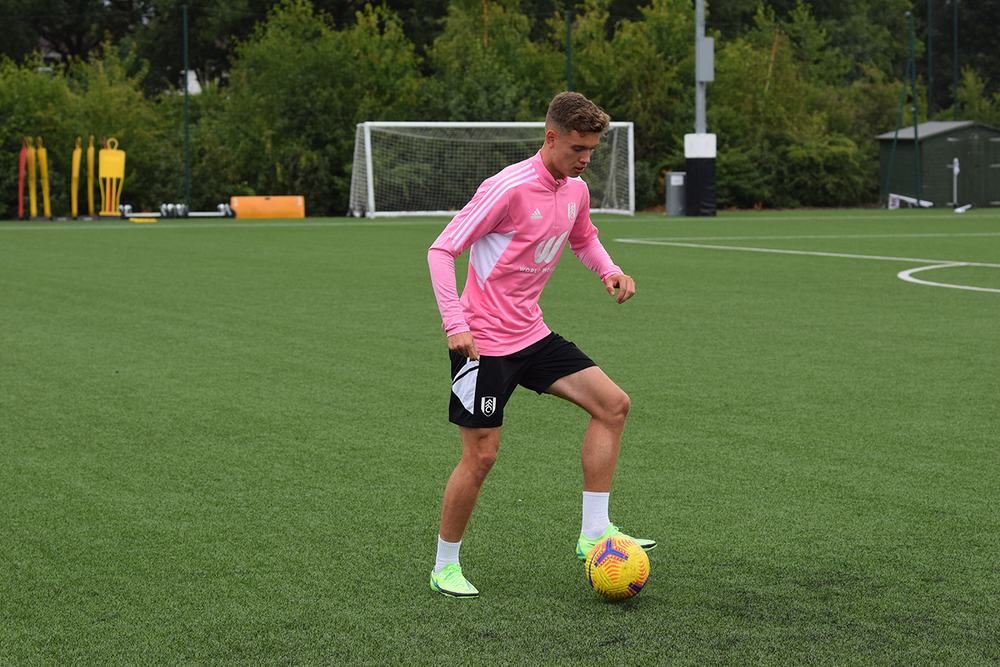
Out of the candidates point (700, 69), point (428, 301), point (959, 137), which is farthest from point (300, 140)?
point (428, 301)

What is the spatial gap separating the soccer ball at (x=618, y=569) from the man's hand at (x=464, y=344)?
728mm

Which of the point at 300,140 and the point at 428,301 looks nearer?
the point at 428,301

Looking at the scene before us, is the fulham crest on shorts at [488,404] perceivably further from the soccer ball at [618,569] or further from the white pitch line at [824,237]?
the white pitch line at [824,237]

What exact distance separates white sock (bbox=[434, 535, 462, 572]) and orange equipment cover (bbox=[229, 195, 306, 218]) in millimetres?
27598

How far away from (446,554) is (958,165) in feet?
106

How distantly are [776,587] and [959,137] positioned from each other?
3230cm

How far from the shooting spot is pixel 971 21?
4959 centimetres

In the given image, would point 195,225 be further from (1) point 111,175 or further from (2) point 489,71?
(2) point 489,71

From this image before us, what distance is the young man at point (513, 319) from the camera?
12.7ft

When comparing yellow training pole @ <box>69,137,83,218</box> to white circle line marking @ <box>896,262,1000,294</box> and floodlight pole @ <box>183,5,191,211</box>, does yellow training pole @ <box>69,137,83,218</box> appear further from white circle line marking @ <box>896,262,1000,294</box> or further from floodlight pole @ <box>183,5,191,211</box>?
white circle line marking @ <box>896,262,1000,294</box>

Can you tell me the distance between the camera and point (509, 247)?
3969 mm

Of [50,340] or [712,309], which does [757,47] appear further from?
[50,340]

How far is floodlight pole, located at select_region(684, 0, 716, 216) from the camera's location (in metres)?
28.9

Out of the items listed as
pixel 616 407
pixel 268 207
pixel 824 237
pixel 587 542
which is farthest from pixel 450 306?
pixel 268 207
